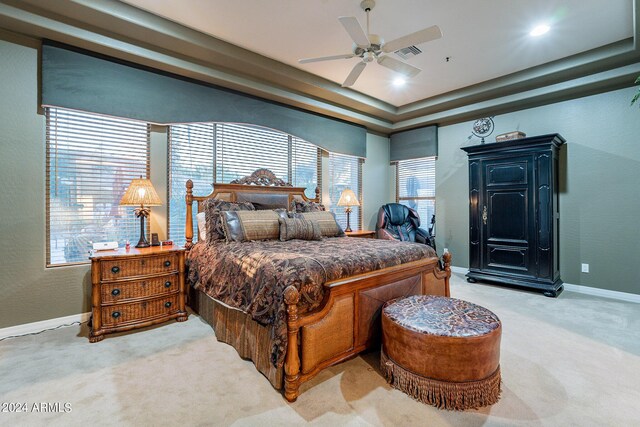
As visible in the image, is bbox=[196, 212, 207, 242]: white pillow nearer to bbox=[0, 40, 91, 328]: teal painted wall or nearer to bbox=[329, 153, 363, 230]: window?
bbox=[0, 40, 91, 328]: teal painted wall

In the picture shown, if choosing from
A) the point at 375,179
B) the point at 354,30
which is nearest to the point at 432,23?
the point at 354,30

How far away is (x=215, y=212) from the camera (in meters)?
3.25

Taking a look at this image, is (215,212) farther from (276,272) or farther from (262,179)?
(276,272)

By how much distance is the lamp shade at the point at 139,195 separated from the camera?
2912 mm

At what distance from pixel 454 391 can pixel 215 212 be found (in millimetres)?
2682

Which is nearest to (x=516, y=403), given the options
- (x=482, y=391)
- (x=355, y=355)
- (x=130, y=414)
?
(x=482, y=391)

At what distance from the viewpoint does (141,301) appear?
277 cm

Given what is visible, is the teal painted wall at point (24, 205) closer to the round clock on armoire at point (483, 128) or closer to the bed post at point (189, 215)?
the bed post at point (189, 215)

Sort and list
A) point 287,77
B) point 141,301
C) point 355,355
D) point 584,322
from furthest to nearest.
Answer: point 287,77 < point 584,322 < point 141,301 < point 355,355

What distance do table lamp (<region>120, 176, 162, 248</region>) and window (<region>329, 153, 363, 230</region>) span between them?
2954 millimetres

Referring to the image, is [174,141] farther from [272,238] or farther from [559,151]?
[559,151]

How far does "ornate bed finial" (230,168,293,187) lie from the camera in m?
3.93

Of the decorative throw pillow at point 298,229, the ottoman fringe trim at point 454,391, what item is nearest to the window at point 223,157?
the decorative throw pillow at point 298,229

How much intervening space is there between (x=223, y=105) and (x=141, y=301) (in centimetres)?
254
